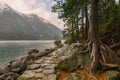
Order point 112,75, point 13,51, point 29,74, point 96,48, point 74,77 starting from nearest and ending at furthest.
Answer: point 74,77 → point 112,75 → point 29,74 → point 96,48 → point 13,51

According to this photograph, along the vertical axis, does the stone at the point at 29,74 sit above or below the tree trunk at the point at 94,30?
below

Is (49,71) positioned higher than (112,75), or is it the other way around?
(49,71)

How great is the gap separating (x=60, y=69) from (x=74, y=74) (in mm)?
1792

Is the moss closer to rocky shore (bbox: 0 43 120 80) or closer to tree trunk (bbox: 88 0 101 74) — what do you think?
rocky shore (bbox: 0 43 120 80)

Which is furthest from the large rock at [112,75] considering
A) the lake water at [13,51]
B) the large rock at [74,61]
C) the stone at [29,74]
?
the lake water at [13,51]

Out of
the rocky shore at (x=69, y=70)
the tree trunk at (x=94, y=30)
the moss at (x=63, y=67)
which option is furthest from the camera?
the tree trunk at (x=94, y=30)

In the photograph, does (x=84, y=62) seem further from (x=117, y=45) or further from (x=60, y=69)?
(x=117, y=45)

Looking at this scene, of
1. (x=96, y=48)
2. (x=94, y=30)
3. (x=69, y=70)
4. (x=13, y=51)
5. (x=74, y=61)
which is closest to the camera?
(x=69, y=70)

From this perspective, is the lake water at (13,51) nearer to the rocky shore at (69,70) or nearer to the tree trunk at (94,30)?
the rocky shore at (69,70)

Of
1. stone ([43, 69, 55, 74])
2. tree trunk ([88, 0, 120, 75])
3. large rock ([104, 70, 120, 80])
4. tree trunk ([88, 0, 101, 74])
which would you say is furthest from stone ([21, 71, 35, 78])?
large rock ([104, 70, 120, 80])

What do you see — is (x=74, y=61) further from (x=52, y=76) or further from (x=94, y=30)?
(x=94, y=30)

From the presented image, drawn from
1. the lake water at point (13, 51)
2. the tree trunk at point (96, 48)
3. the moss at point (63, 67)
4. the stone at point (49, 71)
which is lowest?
the lake water at point (13, 51)

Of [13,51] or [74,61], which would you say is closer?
[74,61]

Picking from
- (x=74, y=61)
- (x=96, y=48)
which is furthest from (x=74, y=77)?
(x=96, y=48)
